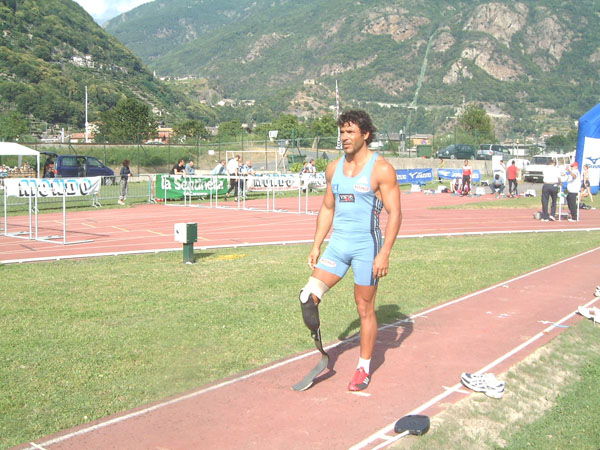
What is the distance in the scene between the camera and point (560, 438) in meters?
4.66

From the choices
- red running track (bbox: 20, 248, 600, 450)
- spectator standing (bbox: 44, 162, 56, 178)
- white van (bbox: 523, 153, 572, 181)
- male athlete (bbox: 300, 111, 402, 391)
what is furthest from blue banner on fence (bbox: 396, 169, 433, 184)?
male athlete (bbox: 300, 111, 402, 391)

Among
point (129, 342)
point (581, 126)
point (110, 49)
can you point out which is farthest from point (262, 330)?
point (110, 49)

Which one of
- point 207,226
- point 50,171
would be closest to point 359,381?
point 207,226

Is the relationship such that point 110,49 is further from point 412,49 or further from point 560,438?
point 560,438

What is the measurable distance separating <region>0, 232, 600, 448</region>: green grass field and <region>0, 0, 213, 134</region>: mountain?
8869 cm

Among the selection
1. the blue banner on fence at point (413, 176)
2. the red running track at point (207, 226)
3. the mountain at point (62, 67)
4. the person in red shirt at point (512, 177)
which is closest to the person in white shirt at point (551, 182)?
the red running track at point (207, 226)

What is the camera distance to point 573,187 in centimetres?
2005

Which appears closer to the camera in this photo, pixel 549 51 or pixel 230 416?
pixel 230 416

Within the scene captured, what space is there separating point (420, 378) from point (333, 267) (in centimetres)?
129

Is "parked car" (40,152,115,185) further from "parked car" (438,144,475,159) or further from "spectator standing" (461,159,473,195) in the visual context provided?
"parked car" (438,144,475,159)

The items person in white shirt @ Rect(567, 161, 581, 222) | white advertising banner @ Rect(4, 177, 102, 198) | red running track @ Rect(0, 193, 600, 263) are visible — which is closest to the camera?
red running track @ Rect(0, 193, 600, 263)

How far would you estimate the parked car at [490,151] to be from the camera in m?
49.5

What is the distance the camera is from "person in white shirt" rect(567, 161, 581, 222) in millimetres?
19875

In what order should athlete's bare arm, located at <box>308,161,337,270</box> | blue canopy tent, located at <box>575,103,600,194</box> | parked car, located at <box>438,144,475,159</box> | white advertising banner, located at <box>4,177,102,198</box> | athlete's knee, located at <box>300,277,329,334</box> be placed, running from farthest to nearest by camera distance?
1. parked car, located at <box>438,144,475,159</box>
2. blue canopy tent, located at <box>575,103,600,194</box>
3. white advertising banner, located at <box>4,177,102,198</box>
4. athlete's bare arm, located at <box>308,161,337,270</box>
5. athlete's knee, located at <box>300,277,329,334</box>
